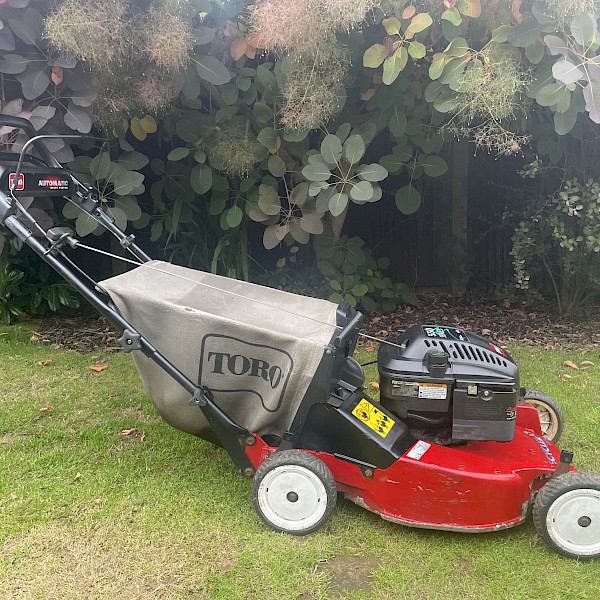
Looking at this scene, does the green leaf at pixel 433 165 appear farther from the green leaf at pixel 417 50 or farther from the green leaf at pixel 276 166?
the green leaf at pixel 417 50

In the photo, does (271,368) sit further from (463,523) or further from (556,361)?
(556,361)

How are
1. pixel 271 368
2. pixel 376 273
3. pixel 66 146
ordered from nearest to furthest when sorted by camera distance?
pixel 271 368 → pixel 66 146 → pixel 376 273

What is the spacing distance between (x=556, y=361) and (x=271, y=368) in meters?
2.80

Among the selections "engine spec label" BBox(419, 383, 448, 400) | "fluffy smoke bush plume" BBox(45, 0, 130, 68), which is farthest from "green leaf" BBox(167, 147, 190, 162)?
"engine spec label" BBox(419, 383, 448, 400)

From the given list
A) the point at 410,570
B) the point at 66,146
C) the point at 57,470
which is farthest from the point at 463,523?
the point at 66,146

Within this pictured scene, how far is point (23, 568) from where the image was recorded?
213cm

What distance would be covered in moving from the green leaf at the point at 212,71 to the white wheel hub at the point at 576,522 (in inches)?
113

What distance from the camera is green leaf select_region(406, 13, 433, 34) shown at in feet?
10.5

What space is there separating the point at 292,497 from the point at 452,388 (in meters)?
0.73

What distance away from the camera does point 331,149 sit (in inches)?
141

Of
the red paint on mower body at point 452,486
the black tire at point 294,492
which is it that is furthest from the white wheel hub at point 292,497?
the red paint on mower body at point 452,486

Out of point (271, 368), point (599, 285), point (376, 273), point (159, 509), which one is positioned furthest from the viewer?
point (376, 273)

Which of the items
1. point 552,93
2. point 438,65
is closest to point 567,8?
point 552,93

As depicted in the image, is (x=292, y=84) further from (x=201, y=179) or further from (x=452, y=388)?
(x=452, y=388)
